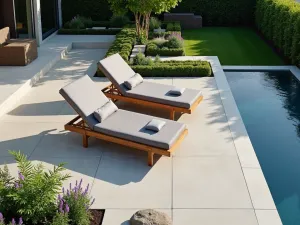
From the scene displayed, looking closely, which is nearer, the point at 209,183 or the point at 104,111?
the point at 209,183

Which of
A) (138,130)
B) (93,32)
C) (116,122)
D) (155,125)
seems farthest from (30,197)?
(93,32)

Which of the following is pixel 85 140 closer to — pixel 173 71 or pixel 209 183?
pixel 209 183

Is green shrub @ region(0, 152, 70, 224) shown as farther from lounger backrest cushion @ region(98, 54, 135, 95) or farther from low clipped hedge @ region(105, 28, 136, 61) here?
low clipped hedge @ region(105, 28, 136, 61)

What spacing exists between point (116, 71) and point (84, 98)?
2206mm

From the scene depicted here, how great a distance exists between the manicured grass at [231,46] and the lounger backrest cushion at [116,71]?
20.2ft

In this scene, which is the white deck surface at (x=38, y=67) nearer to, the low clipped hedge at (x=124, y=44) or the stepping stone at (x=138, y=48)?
the low clipped hedge at (x=124, y=44)

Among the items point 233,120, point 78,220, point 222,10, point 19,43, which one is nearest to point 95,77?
point 19,43

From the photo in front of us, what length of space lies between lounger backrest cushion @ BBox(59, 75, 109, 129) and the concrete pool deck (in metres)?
0.64

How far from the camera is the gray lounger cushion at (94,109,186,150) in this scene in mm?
8305

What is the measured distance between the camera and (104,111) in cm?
926

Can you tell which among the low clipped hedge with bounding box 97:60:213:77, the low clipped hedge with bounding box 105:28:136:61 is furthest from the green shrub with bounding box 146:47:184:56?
the low clipped hedge with bounding box 97:60:213:77

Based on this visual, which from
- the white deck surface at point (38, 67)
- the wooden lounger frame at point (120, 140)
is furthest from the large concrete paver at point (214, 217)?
the white deck surface at point (38, 67)

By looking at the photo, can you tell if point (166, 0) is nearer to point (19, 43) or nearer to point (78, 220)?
point (19, 43)

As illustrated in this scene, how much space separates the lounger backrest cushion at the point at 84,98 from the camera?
911 centimetres
